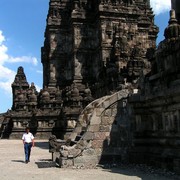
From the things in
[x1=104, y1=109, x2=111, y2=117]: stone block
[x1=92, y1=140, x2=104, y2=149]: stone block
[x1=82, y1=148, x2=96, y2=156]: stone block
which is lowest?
[x1=82, y1=148, x2=96, y2=156]: stone block

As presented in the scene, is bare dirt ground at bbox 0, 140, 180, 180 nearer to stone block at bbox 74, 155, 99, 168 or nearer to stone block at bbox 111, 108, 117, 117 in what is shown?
stone block at bbox 74, 155, 99, 168

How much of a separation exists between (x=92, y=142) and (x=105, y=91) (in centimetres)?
1778

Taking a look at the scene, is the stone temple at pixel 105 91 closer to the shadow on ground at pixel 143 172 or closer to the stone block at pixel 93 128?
the stone block at pixel 93 128

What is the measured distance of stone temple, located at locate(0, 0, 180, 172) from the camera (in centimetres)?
1112

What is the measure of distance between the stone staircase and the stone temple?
33 mm

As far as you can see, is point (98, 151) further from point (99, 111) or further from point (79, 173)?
point (79, 173)

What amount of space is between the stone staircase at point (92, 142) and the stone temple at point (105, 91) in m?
0.03

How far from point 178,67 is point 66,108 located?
21258mm

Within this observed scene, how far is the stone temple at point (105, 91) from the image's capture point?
11125 mm

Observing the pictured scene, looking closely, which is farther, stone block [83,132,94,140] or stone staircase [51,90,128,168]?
stone block [83,132,94,140]

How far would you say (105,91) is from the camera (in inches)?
1176

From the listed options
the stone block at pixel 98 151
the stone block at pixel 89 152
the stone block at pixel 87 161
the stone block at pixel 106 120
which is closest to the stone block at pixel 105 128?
the stone block at pixel 106 120

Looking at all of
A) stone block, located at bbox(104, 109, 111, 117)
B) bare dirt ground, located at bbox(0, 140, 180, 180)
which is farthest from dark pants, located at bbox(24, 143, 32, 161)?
stone block, located at bbox(104, 109, 111, 117)

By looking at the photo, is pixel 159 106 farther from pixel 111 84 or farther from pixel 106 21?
pixel 106 21
